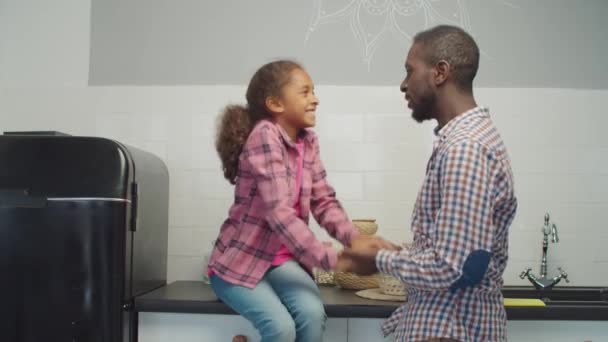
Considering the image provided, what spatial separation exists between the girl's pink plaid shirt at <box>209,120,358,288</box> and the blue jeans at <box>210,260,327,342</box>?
3cm

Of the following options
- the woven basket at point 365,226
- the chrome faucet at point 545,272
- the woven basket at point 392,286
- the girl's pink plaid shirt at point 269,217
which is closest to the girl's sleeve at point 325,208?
the girl's pink plaid shirt at point 269,217

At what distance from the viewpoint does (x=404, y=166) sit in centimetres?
270

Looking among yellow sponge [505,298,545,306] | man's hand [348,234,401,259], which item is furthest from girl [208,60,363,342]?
yellow sponge [505,298,545,306]

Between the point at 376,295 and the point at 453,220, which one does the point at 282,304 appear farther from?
the point at 453,220

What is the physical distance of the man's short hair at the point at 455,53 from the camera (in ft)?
5.13

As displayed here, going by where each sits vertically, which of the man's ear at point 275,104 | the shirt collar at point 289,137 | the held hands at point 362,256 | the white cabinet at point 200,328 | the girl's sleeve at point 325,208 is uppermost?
the man's ear at point 275,104

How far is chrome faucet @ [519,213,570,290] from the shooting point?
8.17 feet

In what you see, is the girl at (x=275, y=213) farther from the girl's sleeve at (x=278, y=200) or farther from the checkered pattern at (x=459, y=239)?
the checkered pattern at (x=459, y=239)

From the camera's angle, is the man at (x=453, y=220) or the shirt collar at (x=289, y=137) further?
the shirt collar at (x=289, y=137)

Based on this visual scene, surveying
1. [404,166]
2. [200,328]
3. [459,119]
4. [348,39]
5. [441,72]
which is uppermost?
[348,39]

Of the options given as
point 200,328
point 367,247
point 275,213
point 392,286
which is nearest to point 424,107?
point 367,247

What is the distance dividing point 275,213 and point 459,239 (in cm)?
56

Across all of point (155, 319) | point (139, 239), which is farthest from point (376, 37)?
point (155, 319)

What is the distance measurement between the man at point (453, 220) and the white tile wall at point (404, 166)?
109cm
